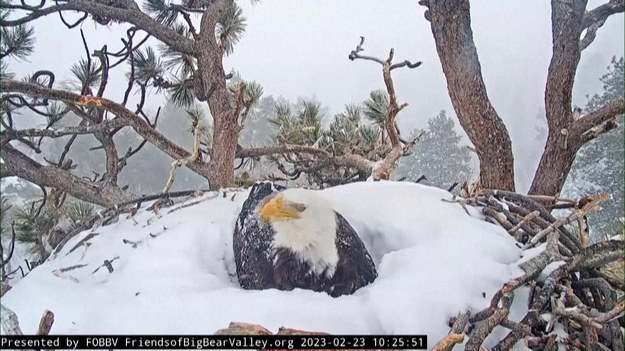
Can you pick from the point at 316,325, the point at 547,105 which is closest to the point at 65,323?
the point at 316,325

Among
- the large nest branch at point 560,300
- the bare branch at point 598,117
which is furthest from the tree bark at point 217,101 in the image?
the bare branch at point 598,117

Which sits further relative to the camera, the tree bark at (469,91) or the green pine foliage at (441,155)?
the green pine foliage at (441,155)

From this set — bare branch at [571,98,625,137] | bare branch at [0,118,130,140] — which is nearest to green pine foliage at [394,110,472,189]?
bare branch at [571,98,625,137]

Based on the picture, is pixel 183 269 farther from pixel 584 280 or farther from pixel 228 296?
pixel 584 280

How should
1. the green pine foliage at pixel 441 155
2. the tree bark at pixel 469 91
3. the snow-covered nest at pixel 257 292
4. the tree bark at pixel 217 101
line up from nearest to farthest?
the snow-covered nest at pixel 257 292 → the tree bark at pixel 469 91 → the tree bark at pixel 217 101 → the green pine foliage at pixel 441 155

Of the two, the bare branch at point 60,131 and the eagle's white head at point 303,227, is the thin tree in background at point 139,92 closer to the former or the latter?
the bare branch at point 60,131

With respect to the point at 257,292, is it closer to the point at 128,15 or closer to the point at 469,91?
the point at 469,91
